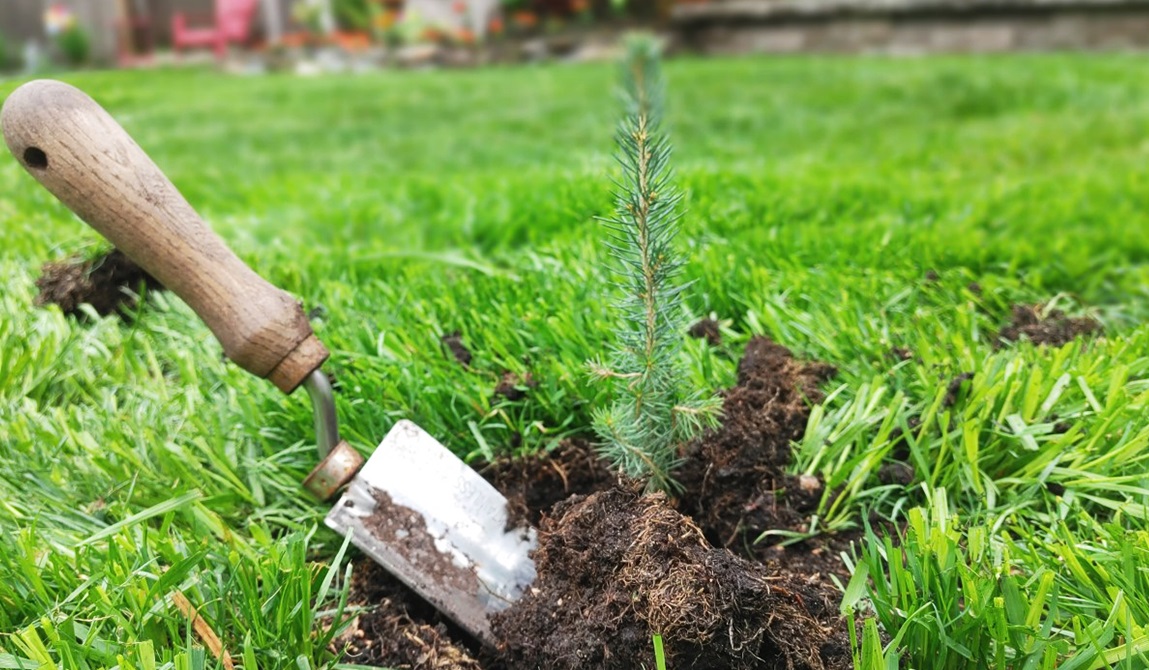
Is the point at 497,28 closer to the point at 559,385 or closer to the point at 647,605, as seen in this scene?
the point at 559,385

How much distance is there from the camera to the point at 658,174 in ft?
3.93

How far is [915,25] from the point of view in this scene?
9.22 meters

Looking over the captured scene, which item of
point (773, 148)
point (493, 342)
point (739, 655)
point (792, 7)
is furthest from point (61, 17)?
point (739, 655)

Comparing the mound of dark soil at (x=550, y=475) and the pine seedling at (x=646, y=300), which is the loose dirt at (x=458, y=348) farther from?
the pine seedling at (x=646, y=300)

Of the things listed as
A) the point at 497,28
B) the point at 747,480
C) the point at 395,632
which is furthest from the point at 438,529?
the point at 497,28

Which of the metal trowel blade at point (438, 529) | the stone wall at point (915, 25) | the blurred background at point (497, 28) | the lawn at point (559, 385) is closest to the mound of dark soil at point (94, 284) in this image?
the lawn at point (559, 385)

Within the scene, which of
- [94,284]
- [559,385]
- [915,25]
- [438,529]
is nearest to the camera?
[438,529]

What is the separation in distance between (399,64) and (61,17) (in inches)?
226

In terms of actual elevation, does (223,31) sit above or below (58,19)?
below

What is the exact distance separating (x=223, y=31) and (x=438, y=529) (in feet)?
43.9

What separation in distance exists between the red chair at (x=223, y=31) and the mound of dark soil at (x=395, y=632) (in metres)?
12.8

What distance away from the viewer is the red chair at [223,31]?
504 inches

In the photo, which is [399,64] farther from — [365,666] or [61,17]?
[365,666]

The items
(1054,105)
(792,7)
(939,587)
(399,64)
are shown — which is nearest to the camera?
(939,587)
